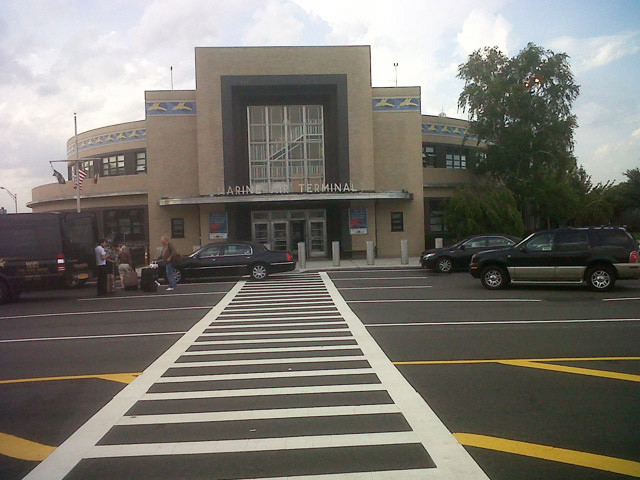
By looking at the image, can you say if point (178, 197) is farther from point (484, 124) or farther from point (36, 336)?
point (36, 336)

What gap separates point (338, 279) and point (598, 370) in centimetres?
1448

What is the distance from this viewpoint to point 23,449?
5.38 metres

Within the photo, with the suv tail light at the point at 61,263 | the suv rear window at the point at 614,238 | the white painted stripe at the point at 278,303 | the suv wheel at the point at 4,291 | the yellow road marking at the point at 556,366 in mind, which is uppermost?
the suv rear window at the point at 614,238

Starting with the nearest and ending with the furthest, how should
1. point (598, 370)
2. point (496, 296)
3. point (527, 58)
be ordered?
point (598, 370), point (496, 296), point (527, 58)

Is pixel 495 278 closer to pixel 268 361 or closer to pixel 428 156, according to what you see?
pixel 268 361

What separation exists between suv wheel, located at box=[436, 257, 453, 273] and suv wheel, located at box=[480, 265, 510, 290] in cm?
556

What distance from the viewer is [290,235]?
33625 mm

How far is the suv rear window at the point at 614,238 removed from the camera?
16.2 meters

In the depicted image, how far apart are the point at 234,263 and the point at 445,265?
793 cm

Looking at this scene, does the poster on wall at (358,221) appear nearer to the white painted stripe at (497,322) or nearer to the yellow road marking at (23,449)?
the white painted stripe at (497,322)

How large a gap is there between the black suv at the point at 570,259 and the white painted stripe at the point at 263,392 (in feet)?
35.6

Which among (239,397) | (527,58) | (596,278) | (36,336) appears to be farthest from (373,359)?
(527,58)

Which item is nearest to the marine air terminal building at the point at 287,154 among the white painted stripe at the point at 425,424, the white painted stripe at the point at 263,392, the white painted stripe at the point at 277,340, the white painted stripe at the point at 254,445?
A: the white painted stripe at the point at 277,340

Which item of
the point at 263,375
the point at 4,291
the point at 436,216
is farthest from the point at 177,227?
the point at 263,375
